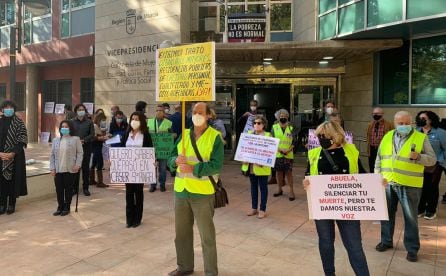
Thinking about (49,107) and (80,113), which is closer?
(80,113)

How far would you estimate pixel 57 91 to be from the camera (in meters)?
19.9

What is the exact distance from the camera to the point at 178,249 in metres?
4.41

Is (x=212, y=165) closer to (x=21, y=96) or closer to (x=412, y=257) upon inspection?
(x=412, y=257)

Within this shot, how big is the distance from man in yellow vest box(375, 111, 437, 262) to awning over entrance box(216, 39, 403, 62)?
237 inches

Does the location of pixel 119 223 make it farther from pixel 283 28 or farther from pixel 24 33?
pixel 24 33

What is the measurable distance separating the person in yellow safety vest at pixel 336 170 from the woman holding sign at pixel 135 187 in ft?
10.4

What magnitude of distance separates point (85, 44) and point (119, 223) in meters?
12.2

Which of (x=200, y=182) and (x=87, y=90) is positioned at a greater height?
(x=87, y=90)

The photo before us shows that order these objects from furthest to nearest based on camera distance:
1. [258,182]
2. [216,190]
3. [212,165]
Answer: [258,182] → [216,190] → [212,165]

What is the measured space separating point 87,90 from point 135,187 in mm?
13382

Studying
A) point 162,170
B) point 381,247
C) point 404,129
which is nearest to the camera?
point 404,129

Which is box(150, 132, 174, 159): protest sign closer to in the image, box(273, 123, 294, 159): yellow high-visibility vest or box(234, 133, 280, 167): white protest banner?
box(234, 133, 280, 167): white protest banner

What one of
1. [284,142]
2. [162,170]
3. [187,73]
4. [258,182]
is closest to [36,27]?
[162,170]

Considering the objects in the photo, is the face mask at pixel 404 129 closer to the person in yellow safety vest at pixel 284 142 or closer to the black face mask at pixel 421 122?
the black face mask at pixel 421 122
